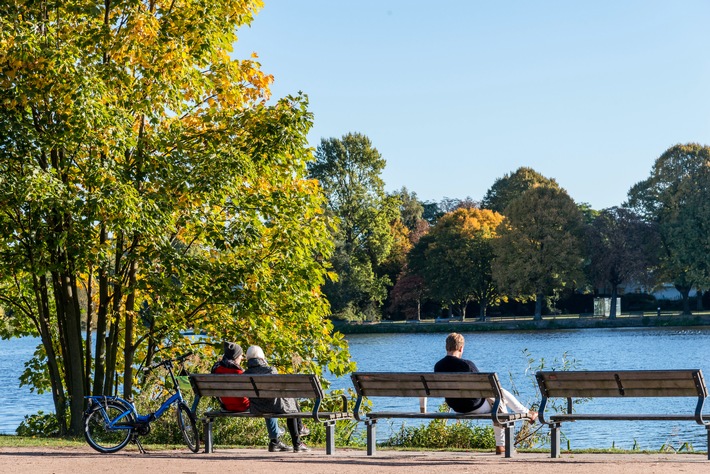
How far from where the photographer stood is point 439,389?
10305 millimetres

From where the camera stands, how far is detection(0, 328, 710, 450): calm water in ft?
66.2

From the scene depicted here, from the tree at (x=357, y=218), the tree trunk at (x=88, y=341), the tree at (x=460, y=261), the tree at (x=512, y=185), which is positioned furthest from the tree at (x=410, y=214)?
the tree trunk at (x=88, y=341)

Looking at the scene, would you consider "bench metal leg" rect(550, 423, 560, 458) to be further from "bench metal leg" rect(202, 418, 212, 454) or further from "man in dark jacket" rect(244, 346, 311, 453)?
"bench metal leg" rect(202, 418, 212, 454)

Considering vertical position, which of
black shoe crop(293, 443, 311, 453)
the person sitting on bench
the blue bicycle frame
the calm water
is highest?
the person sitting on bench

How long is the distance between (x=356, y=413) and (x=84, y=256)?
4.68 m

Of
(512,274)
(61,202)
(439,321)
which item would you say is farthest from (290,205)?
(439,321)

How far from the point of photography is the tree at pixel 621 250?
6950 cm

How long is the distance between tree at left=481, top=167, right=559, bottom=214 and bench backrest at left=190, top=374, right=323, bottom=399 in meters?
68.4

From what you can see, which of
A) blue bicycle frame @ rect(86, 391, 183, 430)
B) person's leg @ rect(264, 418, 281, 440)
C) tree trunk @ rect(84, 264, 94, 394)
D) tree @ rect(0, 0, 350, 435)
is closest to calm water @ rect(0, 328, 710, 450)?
tree @ rect(0, 0, 350, 435)

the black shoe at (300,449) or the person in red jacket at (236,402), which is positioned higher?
the person in red jacket at (236,402)

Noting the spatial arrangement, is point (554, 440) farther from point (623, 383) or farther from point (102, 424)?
point (102, 424)

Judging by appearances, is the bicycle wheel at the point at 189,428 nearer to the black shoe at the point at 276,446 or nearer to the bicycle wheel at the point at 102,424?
the bicycle wheel at the point at 102,424

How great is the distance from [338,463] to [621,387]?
2.81 m

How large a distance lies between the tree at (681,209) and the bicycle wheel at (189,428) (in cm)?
5845
